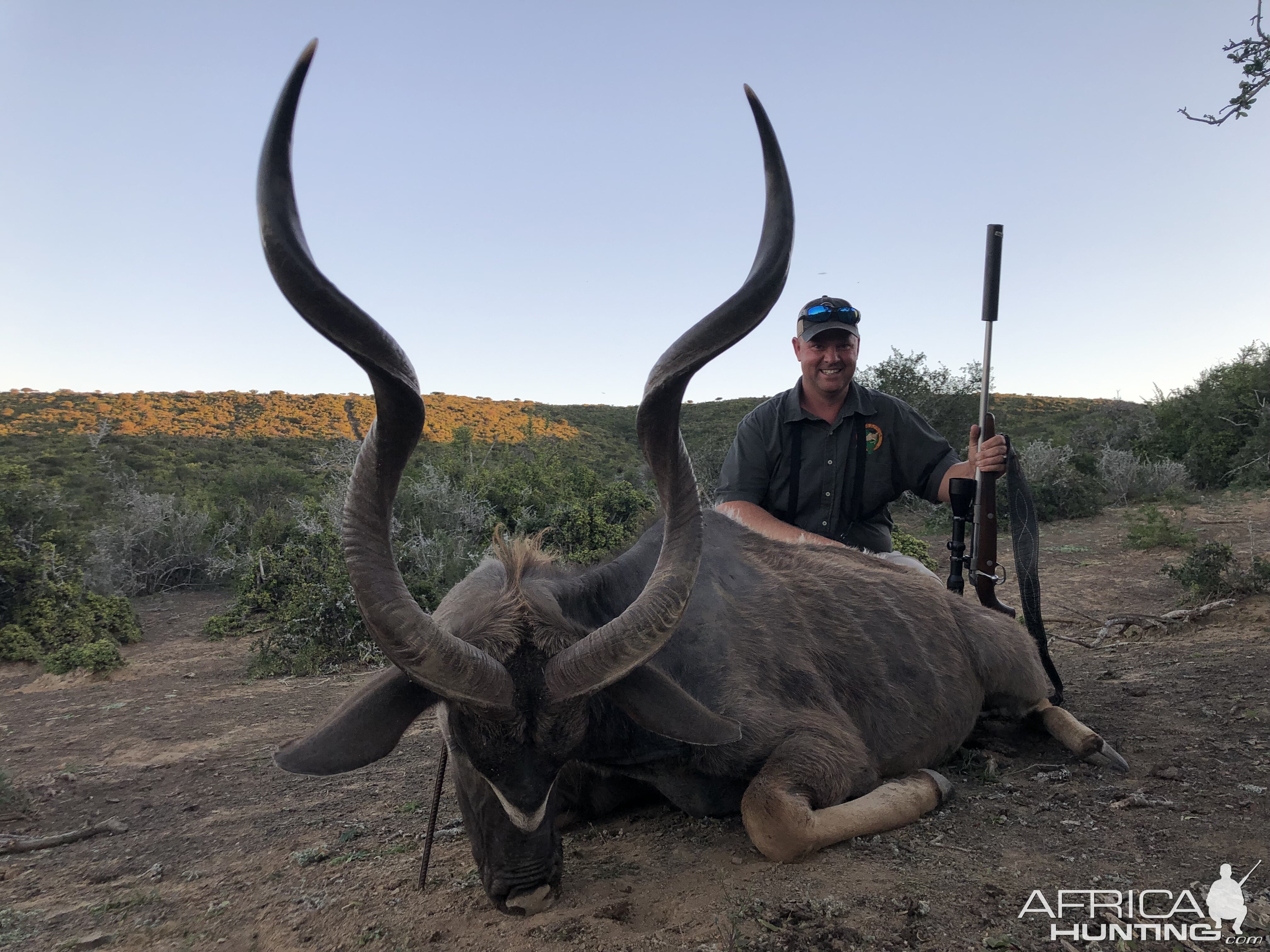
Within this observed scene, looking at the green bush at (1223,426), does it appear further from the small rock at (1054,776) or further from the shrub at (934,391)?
the small rock at (1054,776)

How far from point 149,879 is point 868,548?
4.91m

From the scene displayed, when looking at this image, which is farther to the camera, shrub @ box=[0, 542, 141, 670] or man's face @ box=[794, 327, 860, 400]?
shrub @ box=[0, 542, 141, 670]

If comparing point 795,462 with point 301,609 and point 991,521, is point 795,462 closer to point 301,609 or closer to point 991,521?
point 991,521

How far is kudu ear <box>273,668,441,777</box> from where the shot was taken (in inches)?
108

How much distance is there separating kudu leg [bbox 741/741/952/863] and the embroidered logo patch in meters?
2.80

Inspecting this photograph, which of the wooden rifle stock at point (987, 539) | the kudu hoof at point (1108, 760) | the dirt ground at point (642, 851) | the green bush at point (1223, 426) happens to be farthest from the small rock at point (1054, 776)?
the green bush at point (1223, 426)

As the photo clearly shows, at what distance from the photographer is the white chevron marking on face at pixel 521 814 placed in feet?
9.21

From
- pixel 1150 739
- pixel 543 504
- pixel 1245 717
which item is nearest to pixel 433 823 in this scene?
pixel 1150 739

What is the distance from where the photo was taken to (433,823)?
3.14 m

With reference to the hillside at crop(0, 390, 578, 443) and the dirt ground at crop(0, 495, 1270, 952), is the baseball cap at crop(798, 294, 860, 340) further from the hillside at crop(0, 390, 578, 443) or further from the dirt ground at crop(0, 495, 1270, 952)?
the hillside at crop(0, 390, 578, 443)

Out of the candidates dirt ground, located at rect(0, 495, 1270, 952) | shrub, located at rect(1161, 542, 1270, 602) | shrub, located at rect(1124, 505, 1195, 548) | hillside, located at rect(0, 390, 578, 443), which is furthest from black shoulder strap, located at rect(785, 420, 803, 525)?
hillside, located at rect(0, 390, 578, 443)

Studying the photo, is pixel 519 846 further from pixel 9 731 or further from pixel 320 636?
pixel 320 636

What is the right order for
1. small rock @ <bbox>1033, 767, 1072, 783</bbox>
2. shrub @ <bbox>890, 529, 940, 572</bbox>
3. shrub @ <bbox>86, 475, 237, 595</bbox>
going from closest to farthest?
small rock @ <bbox>1033, 767, 1072, 783</bbox> < shrub @ <bbox>890, 529, 940, 572</bbox> < shrub @ <bbox>86, 475, 237, 595</bbox>

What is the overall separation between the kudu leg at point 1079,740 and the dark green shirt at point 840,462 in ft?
6.23
